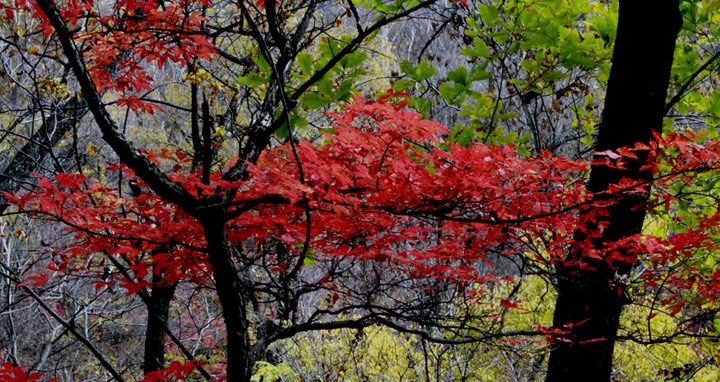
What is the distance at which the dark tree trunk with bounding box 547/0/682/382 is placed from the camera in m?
2.43

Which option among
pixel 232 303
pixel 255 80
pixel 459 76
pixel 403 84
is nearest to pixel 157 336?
pixel 232 303

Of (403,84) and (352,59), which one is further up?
(403,84)

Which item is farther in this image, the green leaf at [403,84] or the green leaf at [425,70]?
the green leaf at [403,84]

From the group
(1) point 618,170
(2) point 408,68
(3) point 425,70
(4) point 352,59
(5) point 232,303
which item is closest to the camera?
(5) point 232,303

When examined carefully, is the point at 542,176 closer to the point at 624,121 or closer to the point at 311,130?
the point at 624,121

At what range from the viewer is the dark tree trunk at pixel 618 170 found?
7.98 feet

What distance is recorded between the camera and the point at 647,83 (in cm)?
246

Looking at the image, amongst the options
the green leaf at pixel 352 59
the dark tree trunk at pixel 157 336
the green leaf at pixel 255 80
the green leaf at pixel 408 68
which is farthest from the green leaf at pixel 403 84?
the dark tree trunk at pixel 157 336

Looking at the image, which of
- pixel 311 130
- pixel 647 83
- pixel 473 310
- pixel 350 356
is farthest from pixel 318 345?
pixel 311 130

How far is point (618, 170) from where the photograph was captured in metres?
2.48

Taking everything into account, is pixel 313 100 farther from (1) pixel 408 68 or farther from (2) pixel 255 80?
(1) pixel 408 68

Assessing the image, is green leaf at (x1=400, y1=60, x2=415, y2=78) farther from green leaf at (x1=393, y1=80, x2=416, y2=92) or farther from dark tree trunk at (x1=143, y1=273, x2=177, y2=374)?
dark tree trunk at (x1=143, y1=273, x2=177, y2=374)

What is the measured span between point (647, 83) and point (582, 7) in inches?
37.1

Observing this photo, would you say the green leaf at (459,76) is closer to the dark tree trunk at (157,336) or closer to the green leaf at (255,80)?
the green leaf at (255,80)
